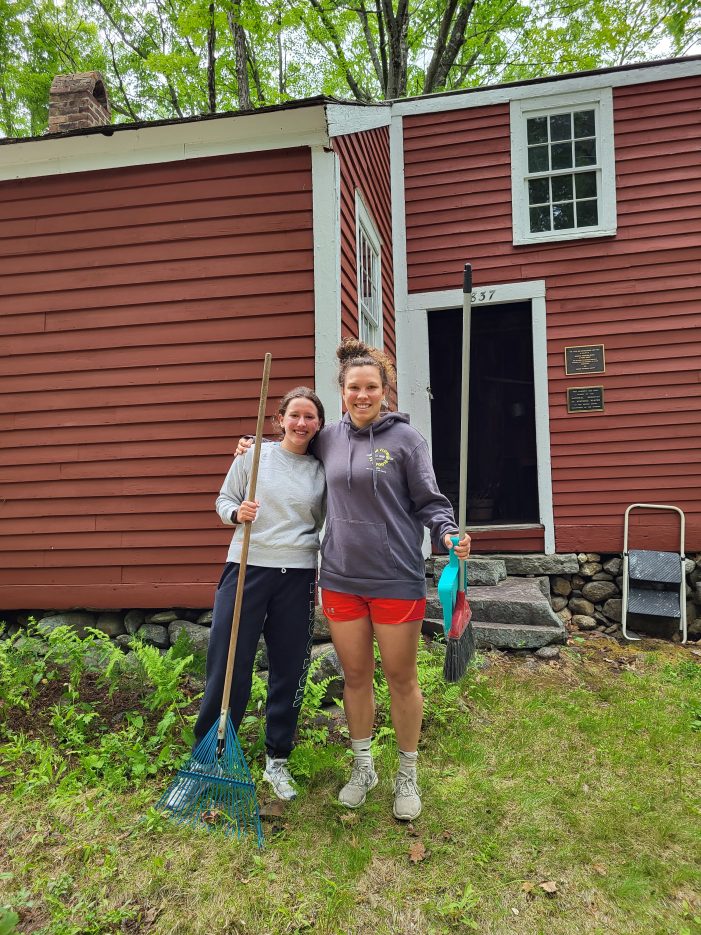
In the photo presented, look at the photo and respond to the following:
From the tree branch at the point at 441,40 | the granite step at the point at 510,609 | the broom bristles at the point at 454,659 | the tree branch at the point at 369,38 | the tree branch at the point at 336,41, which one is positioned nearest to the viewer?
the broom bristles at the point at 454,659

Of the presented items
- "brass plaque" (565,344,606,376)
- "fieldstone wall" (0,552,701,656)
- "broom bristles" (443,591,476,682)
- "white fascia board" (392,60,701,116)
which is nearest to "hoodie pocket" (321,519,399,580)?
"broom bristles" (443,591,476,682)

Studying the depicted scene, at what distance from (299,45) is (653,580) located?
1496 cm

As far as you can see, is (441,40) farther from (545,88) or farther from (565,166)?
(565,166)

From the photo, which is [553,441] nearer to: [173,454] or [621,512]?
[621,512]

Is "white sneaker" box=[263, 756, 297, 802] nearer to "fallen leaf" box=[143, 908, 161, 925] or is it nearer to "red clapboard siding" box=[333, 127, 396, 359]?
"fallen leaf" box=[143, 908, 161, 925]

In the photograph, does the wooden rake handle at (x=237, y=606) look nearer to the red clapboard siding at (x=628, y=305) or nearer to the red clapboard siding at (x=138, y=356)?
the red clapboard siding at (x=138, y=356)

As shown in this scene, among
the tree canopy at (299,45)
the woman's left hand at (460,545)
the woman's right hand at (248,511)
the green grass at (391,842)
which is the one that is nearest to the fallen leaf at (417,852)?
the green grass at (391,842)

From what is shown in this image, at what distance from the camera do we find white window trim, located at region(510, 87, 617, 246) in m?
6.70

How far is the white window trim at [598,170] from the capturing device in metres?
6.70

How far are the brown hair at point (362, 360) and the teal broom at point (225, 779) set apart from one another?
33 centimetres

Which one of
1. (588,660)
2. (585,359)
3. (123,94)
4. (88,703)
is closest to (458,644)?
(88,703)

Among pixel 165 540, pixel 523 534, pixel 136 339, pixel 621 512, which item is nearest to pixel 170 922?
pixel 165 540

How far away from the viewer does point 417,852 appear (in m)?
2.48

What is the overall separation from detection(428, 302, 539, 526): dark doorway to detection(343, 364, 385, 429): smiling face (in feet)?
20.5
